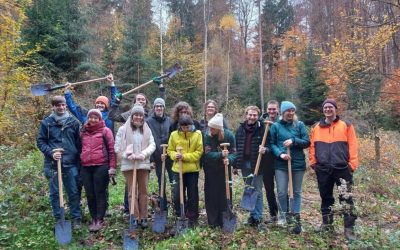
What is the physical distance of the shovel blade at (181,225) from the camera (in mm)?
5207

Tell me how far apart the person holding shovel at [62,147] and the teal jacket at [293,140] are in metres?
3.06

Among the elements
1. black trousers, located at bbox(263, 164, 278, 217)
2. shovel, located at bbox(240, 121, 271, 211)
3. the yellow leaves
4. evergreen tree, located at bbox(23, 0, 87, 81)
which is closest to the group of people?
black trousers, located at bbox(263, 164, 278, 217)

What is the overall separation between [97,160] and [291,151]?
2930 mm

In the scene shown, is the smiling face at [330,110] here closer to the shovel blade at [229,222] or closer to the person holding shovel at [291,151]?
the person holding shovel at [291,151]

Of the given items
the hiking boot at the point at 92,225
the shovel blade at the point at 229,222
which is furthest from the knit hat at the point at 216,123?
the hiking boot at the point at 92,225

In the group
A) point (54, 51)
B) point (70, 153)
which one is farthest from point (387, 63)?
point (70, 153)

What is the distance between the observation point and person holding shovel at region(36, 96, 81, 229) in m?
5.53

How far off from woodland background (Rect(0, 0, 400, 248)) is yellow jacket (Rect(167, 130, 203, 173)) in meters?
1.15

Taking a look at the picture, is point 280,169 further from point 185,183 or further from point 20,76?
point 20,76

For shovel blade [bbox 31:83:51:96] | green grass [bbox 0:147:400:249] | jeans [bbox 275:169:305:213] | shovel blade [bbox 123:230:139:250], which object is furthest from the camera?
shovel blade [bbox 31:83:51:96]

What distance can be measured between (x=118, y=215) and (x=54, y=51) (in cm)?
995

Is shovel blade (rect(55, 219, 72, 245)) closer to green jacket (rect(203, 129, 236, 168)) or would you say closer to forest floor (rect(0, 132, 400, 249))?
forest floor (rect(0, 132, 400, 249))

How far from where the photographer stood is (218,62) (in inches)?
1377

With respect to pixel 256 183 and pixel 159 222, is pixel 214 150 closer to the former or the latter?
pixel 256 183
